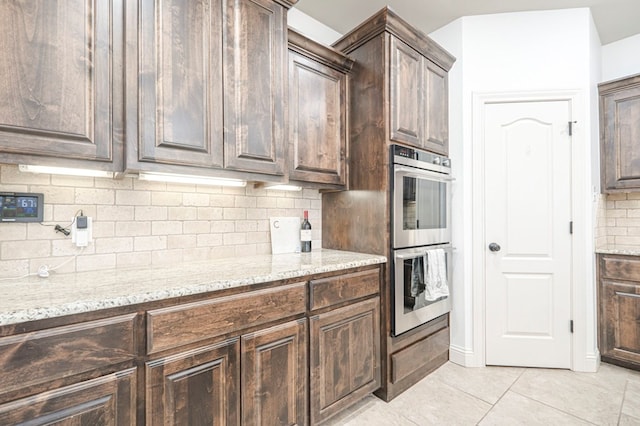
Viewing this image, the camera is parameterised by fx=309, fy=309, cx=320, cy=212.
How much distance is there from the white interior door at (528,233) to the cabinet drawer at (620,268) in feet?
1.23

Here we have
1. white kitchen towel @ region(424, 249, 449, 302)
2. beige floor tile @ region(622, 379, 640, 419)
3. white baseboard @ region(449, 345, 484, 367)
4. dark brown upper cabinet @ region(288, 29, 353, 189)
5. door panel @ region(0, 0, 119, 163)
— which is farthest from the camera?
white baseboard @ region(449, 345, 484, 367)

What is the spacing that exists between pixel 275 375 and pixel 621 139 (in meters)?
3.36

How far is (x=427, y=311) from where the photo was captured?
2324mm

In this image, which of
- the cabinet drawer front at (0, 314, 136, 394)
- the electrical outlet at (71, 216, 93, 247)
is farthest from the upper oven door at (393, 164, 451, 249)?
the electrical outlet at (71, 216, 93, 247)

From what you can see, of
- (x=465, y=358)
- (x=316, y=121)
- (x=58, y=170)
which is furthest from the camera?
(x=465, y=358)

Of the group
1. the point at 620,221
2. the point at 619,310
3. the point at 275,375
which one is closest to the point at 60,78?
the point at 275,375

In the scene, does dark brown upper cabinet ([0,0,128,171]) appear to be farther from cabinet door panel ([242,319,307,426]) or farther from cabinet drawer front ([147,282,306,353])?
cabinet door panel ([242,319,307,426])

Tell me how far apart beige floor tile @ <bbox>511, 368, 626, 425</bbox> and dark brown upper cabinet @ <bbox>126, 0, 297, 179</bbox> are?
2.34 m

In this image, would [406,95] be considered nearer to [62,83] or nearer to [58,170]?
[62,83]

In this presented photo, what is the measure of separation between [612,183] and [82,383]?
3814mm

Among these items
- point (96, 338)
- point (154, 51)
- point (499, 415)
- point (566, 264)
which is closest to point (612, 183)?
point (566, 264)

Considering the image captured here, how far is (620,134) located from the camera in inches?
105

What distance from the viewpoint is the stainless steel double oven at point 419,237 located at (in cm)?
210

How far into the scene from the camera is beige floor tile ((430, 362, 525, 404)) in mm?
2168
